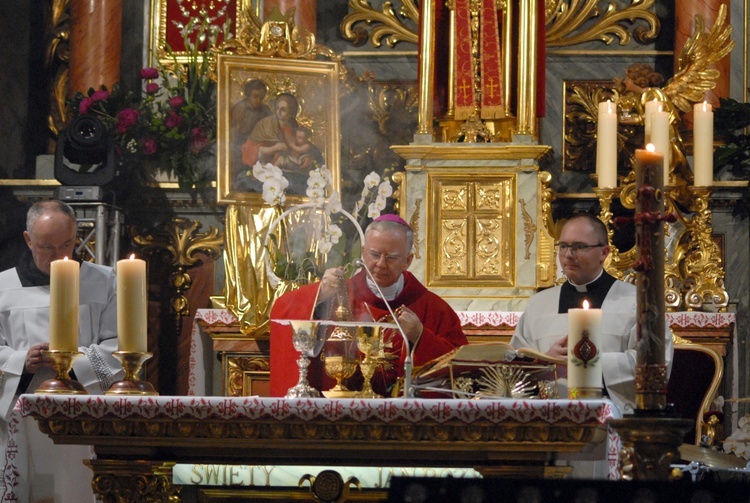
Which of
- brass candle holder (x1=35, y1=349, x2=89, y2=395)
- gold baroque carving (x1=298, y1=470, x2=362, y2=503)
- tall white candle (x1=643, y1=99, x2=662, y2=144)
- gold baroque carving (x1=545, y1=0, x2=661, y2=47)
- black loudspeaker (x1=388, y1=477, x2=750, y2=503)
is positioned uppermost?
gold baroque carving (x1=545, y1=0, x2=661, y2=47)

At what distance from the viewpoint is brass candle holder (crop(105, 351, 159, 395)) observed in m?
4.12

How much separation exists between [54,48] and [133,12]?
57 cm

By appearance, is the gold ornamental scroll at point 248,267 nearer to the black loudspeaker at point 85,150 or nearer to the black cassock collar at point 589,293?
the black loudspeaker at point 85,150

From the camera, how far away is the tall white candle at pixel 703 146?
721 cm

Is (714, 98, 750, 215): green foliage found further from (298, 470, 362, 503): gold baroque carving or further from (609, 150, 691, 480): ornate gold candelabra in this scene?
(609, 150, 691, 480): ornate gold candelabra

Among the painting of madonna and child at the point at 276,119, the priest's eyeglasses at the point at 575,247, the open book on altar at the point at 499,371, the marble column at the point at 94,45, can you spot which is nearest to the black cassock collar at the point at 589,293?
the priest's eyeglasses at the point at 575,247

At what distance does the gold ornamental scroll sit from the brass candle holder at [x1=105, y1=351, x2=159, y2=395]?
2.93m

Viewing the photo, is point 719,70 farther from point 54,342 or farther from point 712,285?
point 54,342

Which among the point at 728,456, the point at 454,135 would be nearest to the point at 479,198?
the point at 454,135

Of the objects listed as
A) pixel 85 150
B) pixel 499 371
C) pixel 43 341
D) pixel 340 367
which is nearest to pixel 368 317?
pixel 340 367

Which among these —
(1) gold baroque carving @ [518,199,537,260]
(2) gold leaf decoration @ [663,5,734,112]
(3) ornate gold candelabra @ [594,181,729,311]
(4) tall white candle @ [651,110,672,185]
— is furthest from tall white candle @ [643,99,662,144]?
(1) gold baroque carving @ [518,199,537,260]

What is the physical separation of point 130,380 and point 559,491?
2034 millimetres

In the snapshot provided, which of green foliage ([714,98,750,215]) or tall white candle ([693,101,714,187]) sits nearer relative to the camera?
tall white candle ([693,101,714,187])

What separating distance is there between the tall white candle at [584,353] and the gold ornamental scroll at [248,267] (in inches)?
131
